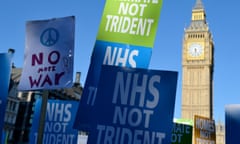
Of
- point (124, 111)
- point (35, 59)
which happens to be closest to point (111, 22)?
point (35, 59)

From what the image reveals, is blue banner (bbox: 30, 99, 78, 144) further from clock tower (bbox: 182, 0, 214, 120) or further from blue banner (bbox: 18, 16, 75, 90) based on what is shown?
clock tower (bbox: 182, 0, 214, 120)

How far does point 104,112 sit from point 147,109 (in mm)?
745

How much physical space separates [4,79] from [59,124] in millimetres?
4726

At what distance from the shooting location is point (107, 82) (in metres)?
7.60

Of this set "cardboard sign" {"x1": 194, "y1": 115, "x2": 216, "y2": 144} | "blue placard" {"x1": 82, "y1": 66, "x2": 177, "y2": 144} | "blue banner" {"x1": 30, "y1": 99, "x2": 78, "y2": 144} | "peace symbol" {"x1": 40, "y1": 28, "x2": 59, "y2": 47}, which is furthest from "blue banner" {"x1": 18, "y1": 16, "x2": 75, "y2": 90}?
"cardboard sign" {"x1": 194, "y1": 115, "x2": 216, "y2": 144}

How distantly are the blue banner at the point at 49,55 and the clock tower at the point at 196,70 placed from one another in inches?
4622

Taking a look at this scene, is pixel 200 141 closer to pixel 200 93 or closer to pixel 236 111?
pixel 236 111

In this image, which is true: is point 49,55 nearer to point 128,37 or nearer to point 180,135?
point 128,37

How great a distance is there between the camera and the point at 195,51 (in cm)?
12500

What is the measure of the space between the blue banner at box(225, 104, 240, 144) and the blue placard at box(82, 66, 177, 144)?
233cm

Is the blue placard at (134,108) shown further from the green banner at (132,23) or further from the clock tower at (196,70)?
the clock tower at (196,70)

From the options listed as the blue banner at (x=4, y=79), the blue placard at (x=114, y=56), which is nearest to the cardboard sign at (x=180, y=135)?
the blue placard at (x=114, y=56)

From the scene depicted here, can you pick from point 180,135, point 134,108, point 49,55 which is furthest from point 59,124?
point 180,135

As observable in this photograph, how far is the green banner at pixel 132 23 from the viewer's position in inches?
368
